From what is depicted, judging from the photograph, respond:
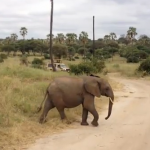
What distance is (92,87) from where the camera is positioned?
10.8 m

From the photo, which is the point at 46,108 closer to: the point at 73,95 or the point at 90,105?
the point at 73,95

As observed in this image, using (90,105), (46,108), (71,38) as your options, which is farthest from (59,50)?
(90,105)

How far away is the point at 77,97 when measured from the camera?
10867mm

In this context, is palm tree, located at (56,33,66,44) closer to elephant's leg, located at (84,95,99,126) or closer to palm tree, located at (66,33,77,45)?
palm tree, located at (66,33,77,45)

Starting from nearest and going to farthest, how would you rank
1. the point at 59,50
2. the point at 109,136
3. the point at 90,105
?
the point at 109,136 → the point at 90,105 → the point at 59,50

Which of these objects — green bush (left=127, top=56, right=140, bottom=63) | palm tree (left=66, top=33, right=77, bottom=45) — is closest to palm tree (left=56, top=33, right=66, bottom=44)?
palm tree (left=66, top=33, right=77, bottom=45)

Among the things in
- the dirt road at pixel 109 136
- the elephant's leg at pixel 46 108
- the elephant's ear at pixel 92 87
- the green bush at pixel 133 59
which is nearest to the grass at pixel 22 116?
the elephant's leg at pixel 46 108

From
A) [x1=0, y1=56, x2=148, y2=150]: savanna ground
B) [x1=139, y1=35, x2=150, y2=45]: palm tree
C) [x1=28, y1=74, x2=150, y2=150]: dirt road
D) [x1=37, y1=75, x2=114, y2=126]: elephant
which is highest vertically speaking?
[x1=139, y1=35, x2=150, y2=45]: palm tree

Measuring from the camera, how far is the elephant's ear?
10805 mm

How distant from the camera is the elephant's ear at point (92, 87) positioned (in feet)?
35.4

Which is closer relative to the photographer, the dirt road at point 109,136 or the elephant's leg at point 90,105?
the dirt road at point 109,136

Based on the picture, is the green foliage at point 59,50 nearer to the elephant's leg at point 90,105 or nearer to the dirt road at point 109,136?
the dirt road at point 109,136

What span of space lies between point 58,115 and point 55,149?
11.3ft

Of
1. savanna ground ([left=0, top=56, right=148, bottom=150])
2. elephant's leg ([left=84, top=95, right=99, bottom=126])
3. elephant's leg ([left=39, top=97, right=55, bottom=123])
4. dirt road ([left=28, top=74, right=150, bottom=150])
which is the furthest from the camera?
elephant's leg ([left=84, top=95, right=99, bottom=126])
